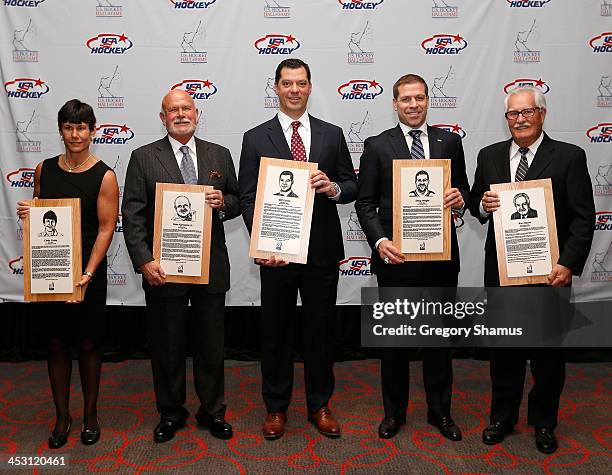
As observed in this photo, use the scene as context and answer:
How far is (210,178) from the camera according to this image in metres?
2.95

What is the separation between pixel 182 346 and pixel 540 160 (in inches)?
80.2

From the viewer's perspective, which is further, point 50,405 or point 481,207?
point 50,405

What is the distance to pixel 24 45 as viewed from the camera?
433cm

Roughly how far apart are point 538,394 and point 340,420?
108 centimetres

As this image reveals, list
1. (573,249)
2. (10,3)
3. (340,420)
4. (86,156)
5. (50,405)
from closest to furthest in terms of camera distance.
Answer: (573,249)
(86,156)
(340,420)
(50,405)
(10,3)

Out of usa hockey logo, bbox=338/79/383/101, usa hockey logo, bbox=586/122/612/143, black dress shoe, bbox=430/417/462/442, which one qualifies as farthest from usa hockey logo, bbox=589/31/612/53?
black dress shoe, bbox=430/417/462/442

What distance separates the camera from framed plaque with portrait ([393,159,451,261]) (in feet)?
9.33

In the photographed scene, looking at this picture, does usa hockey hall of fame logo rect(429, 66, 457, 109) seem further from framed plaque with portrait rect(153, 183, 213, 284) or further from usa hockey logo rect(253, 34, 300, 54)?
framed plaque with portrait rect(153, 183, 213, 284)

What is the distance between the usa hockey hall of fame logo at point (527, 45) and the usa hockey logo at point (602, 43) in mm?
427

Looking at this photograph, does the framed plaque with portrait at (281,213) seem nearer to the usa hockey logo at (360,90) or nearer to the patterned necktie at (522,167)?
the patterned necktie at (522,167)

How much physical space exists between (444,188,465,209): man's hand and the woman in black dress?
165 cm

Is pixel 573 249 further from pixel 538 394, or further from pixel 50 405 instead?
pixel 50 405

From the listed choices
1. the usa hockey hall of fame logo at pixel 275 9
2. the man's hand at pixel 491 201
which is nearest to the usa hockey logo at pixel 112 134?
the usa hockey hall of fame logo at pixel 275 9

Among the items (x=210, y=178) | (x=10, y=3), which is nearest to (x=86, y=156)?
(x=210, y=178)
